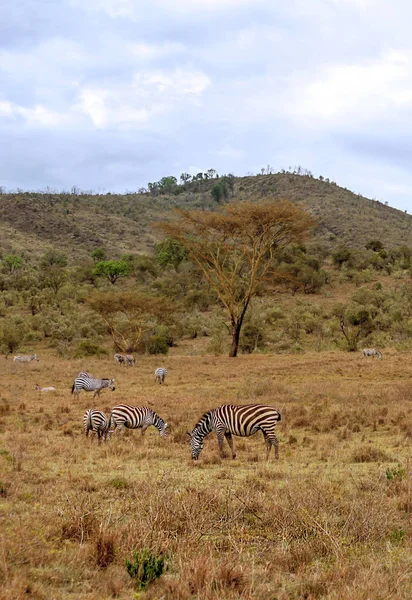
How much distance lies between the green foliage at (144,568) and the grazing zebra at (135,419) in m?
9.14

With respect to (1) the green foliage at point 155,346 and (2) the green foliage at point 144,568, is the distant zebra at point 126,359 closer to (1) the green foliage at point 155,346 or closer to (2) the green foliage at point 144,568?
(1) the green foliage at point 155,346

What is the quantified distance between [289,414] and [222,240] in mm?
21629

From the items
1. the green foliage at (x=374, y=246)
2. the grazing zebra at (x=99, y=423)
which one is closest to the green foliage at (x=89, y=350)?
the grazing zebra at (x=99, y=423)

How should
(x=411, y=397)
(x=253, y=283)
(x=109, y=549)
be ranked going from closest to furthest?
(x=109, y=549) → (x=411, y=397) → (x=253, y=283)

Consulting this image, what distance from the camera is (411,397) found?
19.8m

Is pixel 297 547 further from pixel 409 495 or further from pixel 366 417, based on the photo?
pixel 366 417

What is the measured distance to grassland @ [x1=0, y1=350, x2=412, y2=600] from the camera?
5.36 meters

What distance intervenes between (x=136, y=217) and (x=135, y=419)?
101772 millimetres

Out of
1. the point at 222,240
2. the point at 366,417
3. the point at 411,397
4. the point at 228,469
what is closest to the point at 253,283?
the point at 222,240

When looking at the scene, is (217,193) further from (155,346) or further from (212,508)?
(212,508)

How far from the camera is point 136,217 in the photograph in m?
114

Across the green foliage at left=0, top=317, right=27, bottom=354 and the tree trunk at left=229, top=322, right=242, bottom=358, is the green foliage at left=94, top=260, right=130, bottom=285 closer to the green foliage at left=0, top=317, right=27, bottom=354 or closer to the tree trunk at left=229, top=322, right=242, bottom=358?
the green foliage at left=0, top=317, right=27, bottom=354

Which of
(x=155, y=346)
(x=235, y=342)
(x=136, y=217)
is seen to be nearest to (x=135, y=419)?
(x=235, y=342)

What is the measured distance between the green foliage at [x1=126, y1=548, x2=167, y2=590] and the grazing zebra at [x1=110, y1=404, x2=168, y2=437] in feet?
30.0
